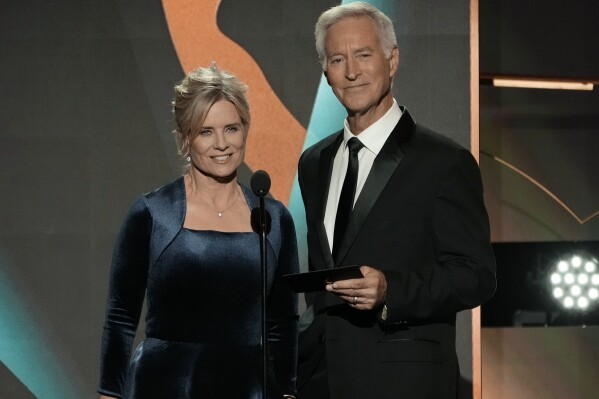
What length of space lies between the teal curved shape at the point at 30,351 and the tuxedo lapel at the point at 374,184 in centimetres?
184

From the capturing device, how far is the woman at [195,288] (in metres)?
→ 2.64

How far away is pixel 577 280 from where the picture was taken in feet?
15.9

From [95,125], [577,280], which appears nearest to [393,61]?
[95,125]

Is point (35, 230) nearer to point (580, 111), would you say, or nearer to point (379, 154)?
point (379, 154)

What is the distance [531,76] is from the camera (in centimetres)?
455

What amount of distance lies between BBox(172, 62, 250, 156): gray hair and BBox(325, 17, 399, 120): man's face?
0.28 meters

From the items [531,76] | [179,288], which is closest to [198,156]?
[179,288]

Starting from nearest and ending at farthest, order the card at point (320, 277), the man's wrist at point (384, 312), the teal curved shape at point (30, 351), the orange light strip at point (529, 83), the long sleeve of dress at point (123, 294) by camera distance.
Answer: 1. the card at point (320, 277)
2. the man's wrist at point (384, 312)
3. the long sleeve of dress at point (123, 294)
4. the teal curved shape at point (30, 351)
5. the orange light strip at point (529, 83)

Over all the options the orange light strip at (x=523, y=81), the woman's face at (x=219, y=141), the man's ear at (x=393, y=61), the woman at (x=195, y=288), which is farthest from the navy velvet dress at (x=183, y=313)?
the orange light strip at (x=523, y=81)

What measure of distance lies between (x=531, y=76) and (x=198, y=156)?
236 cm

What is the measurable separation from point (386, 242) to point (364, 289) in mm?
251

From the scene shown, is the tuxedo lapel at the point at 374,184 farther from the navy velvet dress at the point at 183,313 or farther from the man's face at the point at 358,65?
the navy velvet dress at the point at 183,313

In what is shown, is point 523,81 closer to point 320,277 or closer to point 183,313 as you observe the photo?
point 183,313

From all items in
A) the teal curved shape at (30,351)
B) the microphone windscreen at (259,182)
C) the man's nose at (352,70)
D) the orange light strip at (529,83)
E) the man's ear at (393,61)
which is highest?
the orange light strip at (529,83)
